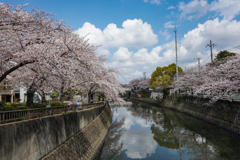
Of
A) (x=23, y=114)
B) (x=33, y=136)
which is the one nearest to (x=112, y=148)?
(x=33, y=136)

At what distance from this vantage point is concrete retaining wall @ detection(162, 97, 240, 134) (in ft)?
58.2

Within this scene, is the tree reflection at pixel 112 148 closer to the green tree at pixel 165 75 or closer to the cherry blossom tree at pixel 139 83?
the green tree at pixel 165 75

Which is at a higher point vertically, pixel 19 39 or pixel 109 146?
pixel 19 39

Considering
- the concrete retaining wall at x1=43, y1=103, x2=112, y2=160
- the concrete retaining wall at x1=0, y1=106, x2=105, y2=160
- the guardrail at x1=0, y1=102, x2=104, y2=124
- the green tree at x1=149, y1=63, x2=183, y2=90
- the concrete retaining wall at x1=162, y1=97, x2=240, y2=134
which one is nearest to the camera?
the concrete retaining wall at x1=0, y1=106, x2=105, y2=160

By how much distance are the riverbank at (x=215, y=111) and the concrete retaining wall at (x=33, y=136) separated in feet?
52.7

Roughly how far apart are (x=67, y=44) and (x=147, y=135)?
47.6 ft

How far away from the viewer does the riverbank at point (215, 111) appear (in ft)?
58.3

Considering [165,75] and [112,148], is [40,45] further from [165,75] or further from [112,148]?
[165,75]

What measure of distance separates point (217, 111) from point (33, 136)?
21.9 meters

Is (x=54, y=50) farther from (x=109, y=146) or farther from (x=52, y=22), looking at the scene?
(x=109, y=146)

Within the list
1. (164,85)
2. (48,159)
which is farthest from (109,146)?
(164,85)

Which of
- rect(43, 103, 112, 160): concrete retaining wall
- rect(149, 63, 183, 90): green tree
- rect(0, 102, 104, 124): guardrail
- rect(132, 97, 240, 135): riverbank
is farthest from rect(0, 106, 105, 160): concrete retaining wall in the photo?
rect(149, 63, 183, 90): green tree

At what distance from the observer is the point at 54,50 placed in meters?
7.47

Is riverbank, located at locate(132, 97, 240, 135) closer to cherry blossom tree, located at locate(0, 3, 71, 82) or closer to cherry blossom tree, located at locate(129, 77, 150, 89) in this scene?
cherry blossom tree, located at locate(0, 3, 71, 82)
